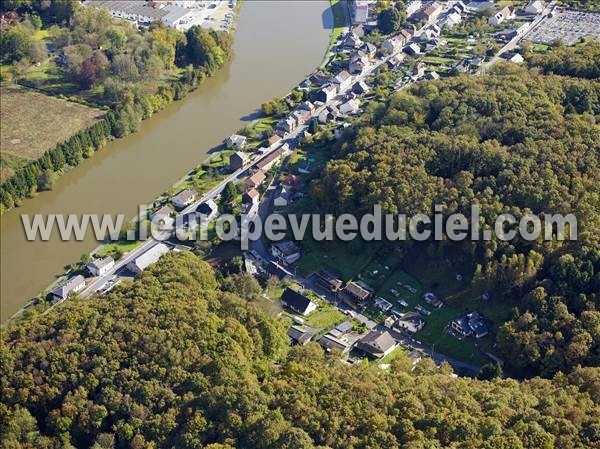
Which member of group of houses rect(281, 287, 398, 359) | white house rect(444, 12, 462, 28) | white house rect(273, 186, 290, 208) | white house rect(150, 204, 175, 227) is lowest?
group of houses rect(281, 287, 398, 359)

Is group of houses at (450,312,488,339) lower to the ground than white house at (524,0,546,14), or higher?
lower

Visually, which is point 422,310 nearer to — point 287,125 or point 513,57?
point 287,125

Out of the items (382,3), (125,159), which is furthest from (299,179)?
(382,3)

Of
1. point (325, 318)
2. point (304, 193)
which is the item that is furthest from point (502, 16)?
point (325, 318)

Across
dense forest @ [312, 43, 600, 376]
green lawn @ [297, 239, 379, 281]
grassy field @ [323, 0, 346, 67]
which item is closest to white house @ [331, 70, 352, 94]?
grassy field @ [323, 0, 346, 67]

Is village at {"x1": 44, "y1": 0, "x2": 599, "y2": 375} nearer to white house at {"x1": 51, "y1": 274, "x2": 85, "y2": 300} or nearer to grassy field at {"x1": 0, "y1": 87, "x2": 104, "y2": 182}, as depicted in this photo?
white house at {"x1": 51, "y1": 274, "x2": 85, "y2": 300}
